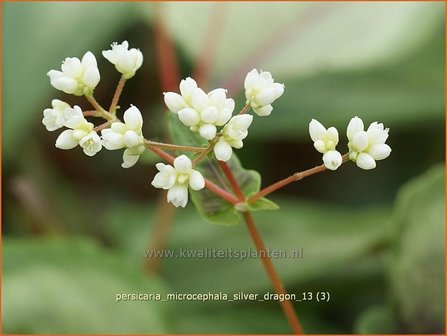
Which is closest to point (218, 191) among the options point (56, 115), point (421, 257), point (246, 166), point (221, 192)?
point (221, 192)

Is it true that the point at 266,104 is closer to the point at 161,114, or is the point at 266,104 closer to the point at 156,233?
the point at 156,233

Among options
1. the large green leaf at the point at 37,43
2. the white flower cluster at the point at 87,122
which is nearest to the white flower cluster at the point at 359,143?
the white flower cluster at the point at 87,122

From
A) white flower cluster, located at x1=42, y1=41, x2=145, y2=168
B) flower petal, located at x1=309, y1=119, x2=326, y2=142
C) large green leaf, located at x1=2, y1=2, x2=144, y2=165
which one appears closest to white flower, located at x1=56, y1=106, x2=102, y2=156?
white flower cluster, located at x1=42, y1=41, x2=145, y2=168

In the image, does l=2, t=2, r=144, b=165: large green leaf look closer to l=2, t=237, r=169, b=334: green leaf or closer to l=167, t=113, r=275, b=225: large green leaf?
l=2, t=237, r=169, b=334: green leaf

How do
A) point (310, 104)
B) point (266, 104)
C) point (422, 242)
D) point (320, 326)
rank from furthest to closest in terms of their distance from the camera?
point (310, 104) < point (320, 326) < point (422, 242) < point (266, 104)

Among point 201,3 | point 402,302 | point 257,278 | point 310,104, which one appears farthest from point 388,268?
point 201,3

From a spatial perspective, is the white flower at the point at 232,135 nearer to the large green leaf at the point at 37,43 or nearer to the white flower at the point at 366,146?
the white flower at the point at 366,146
